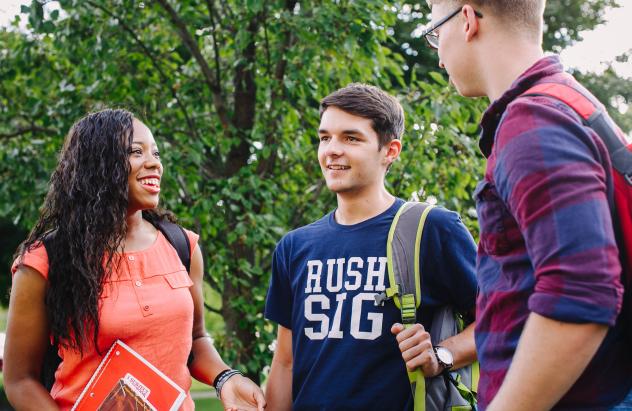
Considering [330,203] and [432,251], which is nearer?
[432,251]

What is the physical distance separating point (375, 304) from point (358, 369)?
0.76ft

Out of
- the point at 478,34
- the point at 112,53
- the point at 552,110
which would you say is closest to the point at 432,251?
the point at 478,34

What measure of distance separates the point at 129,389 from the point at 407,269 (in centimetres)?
102

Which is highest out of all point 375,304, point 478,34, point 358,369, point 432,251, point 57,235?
point 478,34

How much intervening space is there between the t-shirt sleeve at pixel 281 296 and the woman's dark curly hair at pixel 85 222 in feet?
1.87

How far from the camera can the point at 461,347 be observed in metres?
2.43

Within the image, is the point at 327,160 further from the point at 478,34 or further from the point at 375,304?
the point at 478,34

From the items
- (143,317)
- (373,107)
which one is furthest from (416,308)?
(143,317)

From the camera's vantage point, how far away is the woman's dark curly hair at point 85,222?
2.45 metres

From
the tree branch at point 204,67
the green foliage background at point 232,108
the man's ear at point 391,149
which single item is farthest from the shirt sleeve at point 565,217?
the tree branch at point 204,67

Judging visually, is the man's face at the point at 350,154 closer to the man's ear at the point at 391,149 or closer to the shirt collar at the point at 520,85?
the man's ear at the point at 391,149

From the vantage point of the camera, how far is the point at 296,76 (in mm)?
5266

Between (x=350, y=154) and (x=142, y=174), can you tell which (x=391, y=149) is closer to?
(x=350, y=154)

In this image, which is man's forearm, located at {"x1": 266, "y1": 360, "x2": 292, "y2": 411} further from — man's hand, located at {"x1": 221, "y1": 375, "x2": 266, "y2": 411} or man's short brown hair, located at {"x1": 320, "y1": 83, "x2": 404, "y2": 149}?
man's short brown hair, located at {"x1": 320, "y1": 83, "x2": 404, "y2": 149}
